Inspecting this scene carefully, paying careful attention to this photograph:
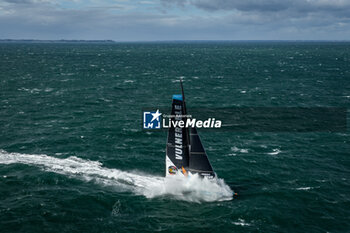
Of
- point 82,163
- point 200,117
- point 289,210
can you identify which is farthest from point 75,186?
point 200,117

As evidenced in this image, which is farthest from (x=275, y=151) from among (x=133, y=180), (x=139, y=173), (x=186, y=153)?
(x=133, y=180)

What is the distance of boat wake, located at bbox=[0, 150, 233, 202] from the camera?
34.1 metres

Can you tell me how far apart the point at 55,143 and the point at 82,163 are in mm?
10470

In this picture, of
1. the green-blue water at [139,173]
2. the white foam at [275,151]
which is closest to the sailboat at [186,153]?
the green-blue water at [139,173]

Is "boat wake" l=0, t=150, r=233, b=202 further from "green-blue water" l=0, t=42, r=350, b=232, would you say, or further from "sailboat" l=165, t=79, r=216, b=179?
"sailboat" l=165, t=79, r=216, b=179

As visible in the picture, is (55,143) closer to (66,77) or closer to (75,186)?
(75,186)

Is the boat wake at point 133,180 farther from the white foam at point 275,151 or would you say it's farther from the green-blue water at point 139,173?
the white foam at point 275,151

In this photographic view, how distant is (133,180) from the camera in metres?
38.8

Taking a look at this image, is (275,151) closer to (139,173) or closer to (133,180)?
(139,173)

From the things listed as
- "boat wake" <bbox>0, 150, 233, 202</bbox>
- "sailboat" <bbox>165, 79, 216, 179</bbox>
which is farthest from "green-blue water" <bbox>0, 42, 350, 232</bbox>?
"sailboat" <bbox>165, 79, 216, 179</bbox>

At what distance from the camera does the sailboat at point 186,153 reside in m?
32.9

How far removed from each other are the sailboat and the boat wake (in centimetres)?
85

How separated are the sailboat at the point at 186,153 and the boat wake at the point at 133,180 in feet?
2.79

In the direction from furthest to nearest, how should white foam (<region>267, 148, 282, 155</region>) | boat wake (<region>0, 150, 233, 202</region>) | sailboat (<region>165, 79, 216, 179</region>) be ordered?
white foam (<region>267, 148, 282, 155</region>)
boat wake (<region>0, 150, 233, 202</region>)
sailboat (<region>165, 79, 216, 179</region>)
